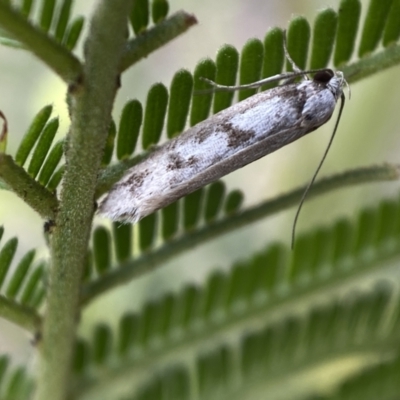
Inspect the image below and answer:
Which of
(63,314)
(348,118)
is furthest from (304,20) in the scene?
(348,118)

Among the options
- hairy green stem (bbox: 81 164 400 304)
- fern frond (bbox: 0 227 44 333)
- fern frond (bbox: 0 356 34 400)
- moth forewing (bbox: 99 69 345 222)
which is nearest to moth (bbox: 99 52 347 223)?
moth forewing (bbox: 99 69 345 222)

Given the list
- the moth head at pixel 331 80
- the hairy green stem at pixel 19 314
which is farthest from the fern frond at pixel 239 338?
the moth head at pixel 331 80

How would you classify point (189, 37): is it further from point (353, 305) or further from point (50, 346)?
point (50, 346)

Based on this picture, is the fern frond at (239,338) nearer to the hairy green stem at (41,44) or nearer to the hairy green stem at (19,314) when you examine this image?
the hairy green stem at (19,314)

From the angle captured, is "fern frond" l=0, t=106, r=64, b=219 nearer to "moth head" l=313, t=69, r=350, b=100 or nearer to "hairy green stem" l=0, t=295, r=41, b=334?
"hairy green stem" l=0, t=295, r=41, b=334

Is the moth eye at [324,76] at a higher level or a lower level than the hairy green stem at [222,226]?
higher

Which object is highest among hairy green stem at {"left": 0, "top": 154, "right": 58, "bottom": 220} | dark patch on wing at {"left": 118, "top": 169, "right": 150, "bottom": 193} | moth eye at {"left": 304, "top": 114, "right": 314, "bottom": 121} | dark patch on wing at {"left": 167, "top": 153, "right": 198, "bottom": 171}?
moth eye at {"left": 304, "top": 114, "right": 314, "bottom": 121}

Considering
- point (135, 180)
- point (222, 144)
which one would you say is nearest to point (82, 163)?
point (135, 180)
